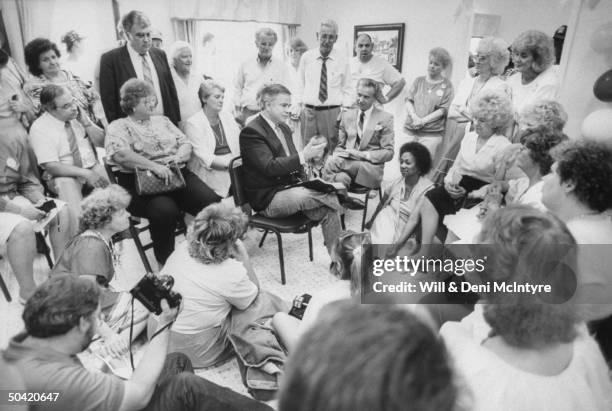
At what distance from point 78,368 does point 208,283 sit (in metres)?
0.71

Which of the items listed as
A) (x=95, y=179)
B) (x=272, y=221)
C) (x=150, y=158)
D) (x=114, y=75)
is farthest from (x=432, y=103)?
(x=95, y=179)

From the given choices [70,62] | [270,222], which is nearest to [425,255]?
[270,222]

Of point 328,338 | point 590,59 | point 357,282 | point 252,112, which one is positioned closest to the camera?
point 328,338

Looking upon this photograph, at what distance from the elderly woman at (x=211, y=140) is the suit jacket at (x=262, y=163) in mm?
375

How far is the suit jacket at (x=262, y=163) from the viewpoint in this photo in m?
2.57

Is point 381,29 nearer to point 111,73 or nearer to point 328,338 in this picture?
point 111,73

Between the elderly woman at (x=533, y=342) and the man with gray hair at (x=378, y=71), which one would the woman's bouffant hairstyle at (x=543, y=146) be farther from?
the man with gray hair at (x=378, y=71)

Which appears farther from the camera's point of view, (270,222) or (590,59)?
(590,59)

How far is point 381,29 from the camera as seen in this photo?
5.71 m

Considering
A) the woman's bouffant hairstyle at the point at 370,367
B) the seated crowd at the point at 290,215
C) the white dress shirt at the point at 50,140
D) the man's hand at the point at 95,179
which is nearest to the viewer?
the woman's bouffant hairstyle at the point at 370,367

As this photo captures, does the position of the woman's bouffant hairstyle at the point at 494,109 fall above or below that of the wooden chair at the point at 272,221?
above

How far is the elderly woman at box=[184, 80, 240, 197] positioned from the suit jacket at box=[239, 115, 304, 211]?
37 centimetres

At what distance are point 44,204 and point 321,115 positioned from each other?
3.00 meters

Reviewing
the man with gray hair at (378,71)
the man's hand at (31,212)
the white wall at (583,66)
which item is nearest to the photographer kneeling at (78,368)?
the man's hand at (31,212)
